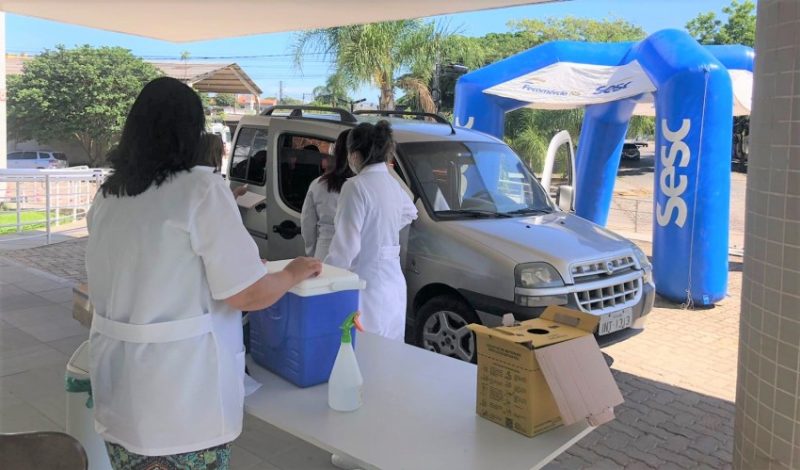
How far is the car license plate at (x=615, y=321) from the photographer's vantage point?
455cm

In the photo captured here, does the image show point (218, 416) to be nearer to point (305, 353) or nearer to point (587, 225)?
point (305, 353)

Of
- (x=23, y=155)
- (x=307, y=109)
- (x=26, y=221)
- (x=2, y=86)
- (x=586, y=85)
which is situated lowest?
(x=26, y=221)

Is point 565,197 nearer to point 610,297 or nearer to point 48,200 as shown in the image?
point 610,297

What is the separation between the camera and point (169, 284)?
1.74 m

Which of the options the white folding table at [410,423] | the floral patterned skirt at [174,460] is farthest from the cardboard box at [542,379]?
the floral patterned skirt at [174,460]

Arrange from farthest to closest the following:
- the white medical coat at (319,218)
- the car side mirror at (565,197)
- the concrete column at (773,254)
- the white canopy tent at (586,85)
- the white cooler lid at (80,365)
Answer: the white canopy tent at (586,85) → the car side mirror at (565,197) → the white medical coat at (319,218) → the white cooler lid at (80,365) → the concrete column at (773,254)

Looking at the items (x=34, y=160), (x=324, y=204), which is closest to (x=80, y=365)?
(x=324, y=204)

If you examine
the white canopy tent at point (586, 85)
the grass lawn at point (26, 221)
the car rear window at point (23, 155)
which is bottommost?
the grass lawn at point (26, 221)

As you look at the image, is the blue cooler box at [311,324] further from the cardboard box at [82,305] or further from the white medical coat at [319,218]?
the white medical coat at [319,218]

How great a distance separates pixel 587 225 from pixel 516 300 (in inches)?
55.0

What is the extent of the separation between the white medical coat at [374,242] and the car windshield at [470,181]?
1.26 metres

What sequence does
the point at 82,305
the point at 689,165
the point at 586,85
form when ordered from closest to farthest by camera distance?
the point at 82,305 < the point at 689,165 < the point at 586,85

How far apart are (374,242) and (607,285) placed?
6.49ft

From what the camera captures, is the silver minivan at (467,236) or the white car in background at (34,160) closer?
the silver minivan at (467,236)
